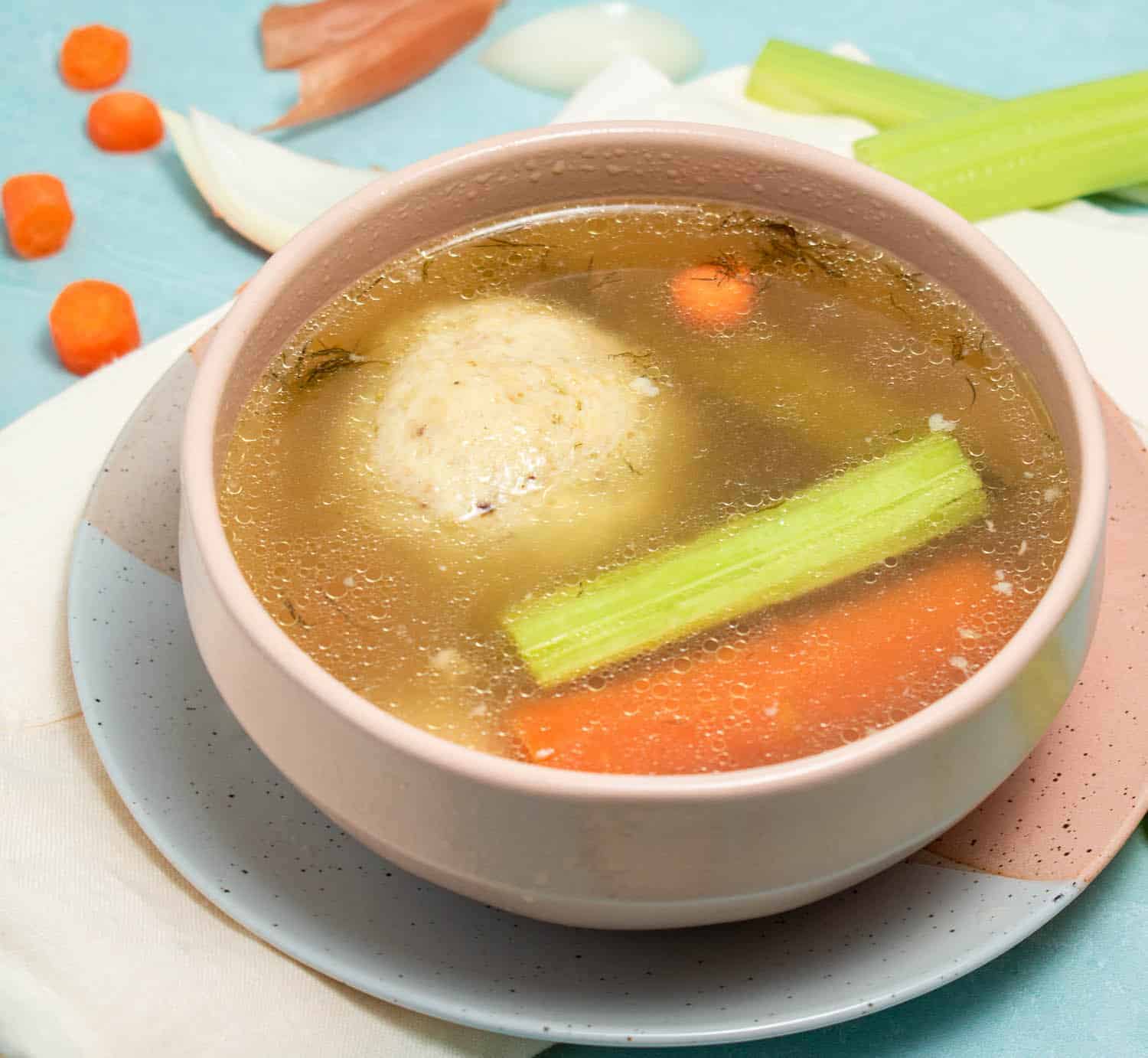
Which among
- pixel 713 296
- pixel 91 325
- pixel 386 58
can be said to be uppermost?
pixel 713 296

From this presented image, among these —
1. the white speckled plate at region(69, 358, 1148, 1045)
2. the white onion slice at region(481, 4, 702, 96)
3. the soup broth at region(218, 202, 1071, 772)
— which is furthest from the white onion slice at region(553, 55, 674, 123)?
the white speckled plate at region(69, 358, 1148, 1045)

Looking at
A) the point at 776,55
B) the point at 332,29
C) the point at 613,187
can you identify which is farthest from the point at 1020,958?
the point at 332,29

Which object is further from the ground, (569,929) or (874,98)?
(874,98)

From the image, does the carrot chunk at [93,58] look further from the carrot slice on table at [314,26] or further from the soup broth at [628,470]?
the soup broth at [628,470]

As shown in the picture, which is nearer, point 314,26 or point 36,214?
point 36,214

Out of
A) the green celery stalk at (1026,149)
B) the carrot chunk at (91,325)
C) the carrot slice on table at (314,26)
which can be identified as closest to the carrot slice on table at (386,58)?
the carrot slice on table at (314,26)

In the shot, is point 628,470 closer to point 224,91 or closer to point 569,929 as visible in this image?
point 569,929

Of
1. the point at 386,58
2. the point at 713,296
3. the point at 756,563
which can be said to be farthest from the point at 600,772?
the point at 386,58

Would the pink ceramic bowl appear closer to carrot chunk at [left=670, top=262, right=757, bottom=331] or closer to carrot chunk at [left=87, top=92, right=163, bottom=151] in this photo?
Answer: carrot chunk at [left=670, top=262, right=757, bottom=331]
